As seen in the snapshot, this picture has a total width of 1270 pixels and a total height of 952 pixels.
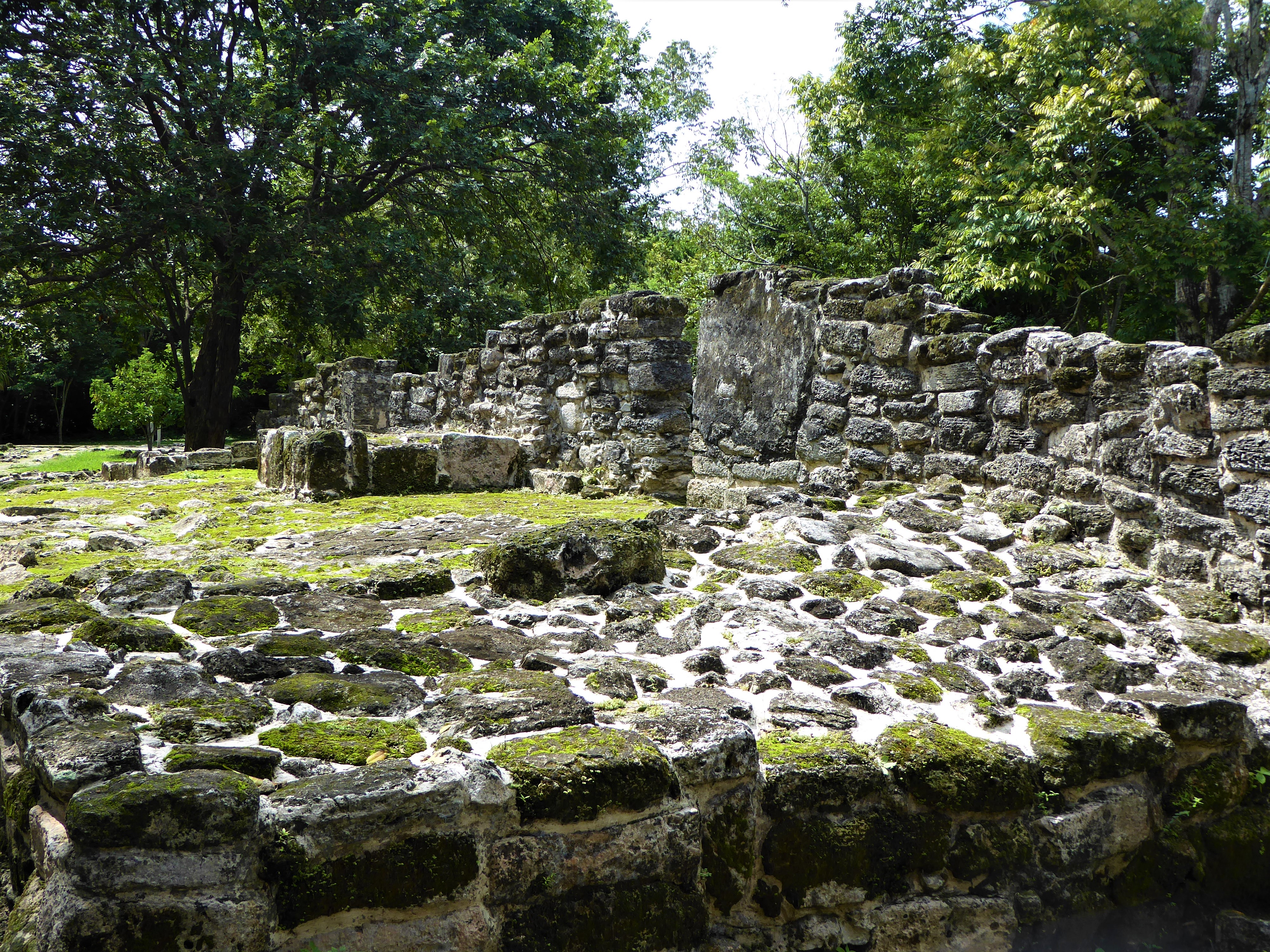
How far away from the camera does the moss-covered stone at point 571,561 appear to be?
139 inches

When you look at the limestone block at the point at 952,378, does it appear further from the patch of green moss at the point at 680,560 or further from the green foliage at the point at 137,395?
the green foliage at the point at 137,395

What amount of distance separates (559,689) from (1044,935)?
1.49 m

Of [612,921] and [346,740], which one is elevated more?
[346,740]

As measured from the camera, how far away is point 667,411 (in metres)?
6.06

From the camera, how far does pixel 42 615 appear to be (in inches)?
116

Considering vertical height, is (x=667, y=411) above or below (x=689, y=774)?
above

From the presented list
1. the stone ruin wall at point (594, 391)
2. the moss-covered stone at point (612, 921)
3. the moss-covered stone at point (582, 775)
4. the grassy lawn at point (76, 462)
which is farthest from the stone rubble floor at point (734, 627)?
the grassy lawn at point (76, 462)

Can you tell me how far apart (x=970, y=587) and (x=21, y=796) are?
320cm

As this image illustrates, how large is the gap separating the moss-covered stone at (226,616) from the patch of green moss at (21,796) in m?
0.77

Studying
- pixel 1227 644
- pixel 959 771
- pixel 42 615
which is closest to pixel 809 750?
pixel 959 771

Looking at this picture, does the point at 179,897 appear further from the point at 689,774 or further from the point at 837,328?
the point at 837,328

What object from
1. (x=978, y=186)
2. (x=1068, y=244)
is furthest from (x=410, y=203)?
(x=1068, y=244)

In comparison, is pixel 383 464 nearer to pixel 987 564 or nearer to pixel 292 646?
pixel 292 646

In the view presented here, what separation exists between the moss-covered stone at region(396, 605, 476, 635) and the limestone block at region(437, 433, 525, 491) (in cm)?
317
